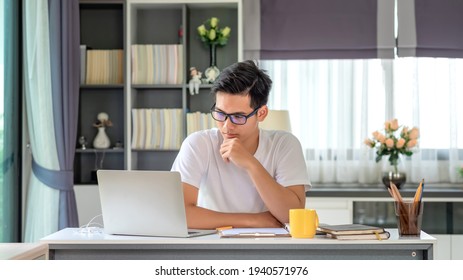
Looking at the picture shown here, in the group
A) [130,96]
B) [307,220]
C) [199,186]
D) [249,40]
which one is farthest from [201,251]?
[249,40]

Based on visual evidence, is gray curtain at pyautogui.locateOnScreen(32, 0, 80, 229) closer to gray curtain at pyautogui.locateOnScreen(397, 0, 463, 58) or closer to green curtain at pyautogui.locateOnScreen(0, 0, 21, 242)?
green curtain at pyautogui.locateOnScreen(0, 0, 21, 242)

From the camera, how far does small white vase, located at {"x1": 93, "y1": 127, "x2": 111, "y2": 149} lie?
508 centimetres

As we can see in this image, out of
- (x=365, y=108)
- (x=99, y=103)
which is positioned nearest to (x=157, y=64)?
(x=99, y=103)

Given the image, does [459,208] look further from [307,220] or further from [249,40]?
[307,220]

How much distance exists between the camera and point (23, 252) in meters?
1.88

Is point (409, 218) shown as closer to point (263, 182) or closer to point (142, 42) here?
point (263, 182)

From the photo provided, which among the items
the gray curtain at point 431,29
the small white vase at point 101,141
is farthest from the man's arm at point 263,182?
the gray curtain at point 431,29

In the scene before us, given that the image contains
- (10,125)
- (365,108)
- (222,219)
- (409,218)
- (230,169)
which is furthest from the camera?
(365,108)

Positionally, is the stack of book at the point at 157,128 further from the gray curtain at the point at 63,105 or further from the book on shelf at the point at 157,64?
the gray curtain at the point at 63,105

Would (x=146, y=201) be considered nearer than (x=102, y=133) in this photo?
Yes

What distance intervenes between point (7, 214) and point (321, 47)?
91.2 inches

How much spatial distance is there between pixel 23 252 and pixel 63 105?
273cm

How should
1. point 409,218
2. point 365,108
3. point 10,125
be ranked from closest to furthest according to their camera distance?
1. point 409,218
2. point 10,125
3. point 365,108

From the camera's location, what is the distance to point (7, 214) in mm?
4477
